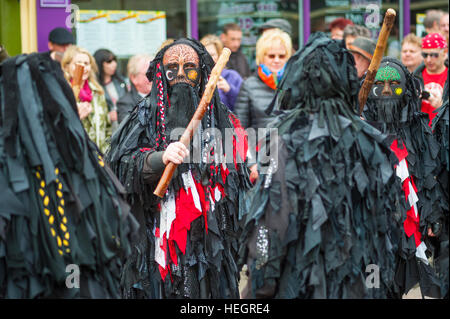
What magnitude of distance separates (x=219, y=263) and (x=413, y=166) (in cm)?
153

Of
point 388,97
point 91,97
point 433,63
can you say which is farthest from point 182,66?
point 433,63

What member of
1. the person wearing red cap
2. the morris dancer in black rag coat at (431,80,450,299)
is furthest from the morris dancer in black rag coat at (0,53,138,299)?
the person wearing red cap

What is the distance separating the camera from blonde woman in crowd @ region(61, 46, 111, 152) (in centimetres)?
746

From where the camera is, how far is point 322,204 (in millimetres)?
3193

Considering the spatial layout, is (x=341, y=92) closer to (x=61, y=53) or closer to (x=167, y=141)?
(x=167, y=141)

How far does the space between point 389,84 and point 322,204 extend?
83.3 inches

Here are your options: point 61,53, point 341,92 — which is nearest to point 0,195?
point 341,92

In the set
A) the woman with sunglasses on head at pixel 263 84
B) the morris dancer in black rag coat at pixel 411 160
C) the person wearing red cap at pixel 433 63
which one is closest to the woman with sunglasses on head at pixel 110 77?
the woman with sunglasses on head at pixel 263 84

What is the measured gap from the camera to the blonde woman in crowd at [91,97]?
7.46 metres

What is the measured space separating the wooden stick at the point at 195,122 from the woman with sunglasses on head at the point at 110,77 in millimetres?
4252

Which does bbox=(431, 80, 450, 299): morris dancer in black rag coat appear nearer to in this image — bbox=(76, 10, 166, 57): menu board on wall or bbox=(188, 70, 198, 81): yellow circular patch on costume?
bbox=(188, 70, 198, 81): yellow circular patch on costume

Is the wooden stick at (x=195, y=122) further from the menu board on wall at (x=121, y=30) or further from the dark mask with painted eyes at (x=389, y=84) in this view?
the menu board on wall at (x=121, y=30)

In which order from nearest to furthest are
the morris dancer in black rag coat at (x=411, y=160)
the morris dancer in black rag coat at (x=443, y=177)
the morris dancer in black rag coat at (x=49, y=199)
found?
the morris dancer in black rag coat at (x=49, y=199), the morris dancer in black rag coat at (x=411, y=160), the morris dancer in black rag coat at (x=443, y=177)

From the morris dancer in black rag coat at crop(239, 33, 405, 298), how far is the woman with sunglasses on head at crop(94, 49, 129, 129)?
17.2ft
